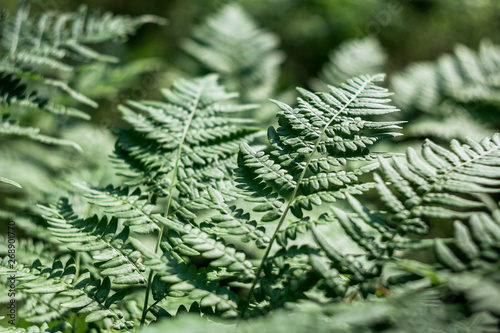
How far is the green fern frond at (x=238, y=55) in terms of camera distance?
2010 millimetres

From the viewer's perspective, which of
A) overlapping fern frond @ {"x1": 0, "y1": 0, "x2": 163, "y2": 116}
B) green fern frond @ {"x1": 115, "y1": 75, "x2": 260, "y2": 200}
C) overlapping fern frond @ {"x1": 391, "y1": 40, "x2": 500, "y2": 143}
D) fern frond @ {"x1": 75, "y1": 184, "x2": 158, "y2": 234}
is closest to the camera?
fern frond @ {"x1": 75, "y1": 184, "x2": 158, "y2": 234}

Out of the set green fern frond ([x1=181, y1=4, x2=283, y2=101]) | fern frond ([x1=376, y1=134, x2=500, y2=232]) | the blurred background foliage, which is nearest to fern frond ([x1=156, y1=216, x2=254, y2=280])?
fern frond ([x1=376, y1=134, x2=500, y2=232])

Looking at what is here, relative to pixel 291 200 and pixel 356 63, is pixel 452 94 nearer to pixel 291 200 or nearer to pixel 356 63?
pixel 356 63

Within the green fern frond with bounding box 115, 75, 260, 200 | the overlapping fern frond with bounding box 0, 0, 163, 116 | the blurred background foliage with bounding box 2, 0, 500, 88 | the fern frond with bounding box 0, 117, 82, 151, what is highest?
the blurred background foliage with bounding box 2, 0, 500, 88

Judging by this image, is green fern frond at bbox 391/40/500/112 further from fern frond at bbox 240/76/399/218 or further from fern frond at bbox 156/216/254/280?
fern frond at bbox 156/216/254/280

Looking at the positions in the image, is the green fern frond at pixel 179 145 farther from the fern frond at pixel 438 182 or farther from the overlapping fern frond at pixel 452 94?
the overlapping fern frond at pixel 452 94

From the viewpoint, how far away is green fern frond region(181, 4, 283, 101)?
2010 millimetres

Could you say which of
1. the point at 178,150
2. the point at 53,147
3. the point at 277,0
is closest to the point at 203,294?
the point at 178,150

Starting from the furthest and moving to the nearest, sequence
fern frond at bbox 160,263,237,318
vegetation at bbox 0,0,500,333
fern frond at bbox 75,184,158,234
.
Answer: fern frond at bbox 75,184,158,234 → fern frond at bbox 160,263,237,318 → vegetation at bbox 0,0,500,333

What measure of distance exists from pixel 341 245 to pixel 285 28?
253 cm

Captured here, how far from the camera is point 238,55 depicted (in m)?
2.10

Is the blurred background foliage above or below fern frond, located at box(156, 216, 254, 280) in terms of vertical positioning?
above

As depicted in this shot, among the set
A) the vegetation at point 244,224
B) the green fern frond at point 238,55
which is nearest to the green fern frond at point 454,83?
the vegetation at point 244,224

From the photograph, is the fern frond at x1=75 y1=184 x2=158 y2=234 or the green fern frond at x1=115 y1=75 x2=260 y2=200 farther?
the green fern frond at x1=115 y1=75 x2=260 y2=200
